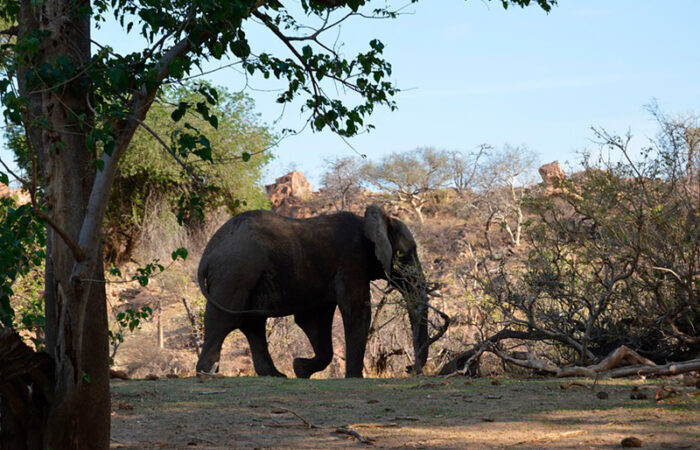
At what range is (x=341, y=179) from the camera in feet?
145

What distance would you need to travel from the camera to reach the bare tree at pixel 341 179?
4321 cm

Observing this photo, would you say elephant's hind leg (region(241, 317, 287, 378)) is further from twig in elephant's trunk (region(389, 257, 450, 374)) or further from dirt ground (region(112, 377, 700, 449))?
dirt ground (region(112, 377, 700, 449))

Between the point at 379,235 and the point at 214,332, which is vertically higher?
the point at 379,235

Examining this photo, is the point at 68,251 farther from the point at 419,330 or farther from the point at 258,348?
the point at 419,330

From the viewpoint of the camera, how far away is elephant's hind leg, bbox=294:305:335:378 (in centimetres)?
1229

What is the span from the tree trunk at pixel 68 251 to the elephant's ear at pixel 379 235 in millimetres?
6790

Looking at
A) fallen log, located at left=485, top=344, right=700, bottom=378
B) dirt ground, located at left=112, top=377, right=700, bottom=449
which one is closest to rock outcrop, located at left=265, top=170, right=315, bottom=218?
fallen log, located at left=485, top=344, right=700, bottom=378

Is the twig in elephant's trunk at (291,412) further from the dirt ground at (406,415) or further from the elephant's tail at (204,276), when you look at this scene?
the elephant's tail at (204,276)

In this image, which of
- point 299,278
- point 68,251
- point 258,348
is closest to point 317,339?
point 258,348

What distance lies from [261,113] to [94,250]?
80.9 feet

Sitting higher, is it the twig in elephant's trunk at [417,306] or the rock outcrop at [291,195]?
the rock outcrop at [291,195]

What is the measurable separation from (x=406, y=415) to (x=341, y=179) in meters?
38.0

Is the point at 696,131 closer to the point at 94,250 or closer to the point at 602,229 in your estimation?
the point at 602,229

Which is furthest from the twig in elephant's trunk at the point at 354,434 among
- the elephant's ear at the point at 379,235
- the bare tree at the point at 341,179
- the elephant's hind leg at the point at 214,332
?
the bare tree at the point at 341,179
